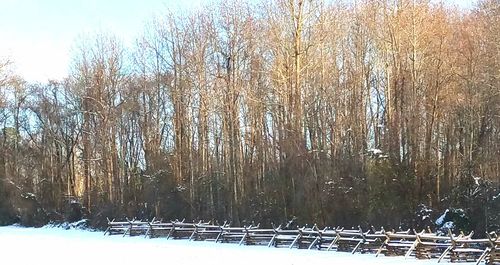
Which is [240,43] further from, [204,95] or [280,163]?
[280,163]

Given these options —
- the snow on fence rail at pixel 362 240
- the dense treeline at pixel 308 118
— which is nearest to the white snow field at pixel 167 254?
the snow on fence rail at pixel 362 240

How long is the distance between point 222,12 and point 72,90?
19.6m

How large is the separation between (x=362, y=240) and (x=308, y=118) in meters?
13.8

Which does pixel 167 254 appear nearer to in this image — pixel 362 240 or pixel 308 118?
pixel 362 240

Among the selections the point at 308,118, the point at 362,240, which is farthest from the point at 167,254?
the point at 308,118

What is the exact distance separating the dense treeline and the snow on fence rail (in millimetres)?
3547

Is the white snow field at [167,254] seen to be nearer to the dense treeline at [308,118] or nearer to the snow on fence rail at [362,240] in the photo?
the snow on fence rail at [362,240]

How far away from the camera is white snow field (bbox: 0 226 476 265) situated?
66.8ft

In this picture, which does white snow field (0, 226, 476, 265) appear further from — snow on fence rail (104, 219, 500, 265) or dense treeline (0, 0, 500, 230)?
dense treeline (0, 0, 500, 230)

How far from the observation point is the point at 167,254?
938 inches

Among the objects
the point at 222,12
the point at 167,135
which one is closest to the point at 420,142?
the point at 222,12

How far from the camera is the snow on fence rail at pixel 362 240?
1900 cm

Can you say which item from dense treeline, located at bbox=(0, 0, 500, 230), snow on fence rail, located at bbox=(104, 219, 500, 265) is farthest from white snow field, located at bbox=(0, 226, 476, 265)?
dense treeline, located at bbox=(0, 0, 500, 230)

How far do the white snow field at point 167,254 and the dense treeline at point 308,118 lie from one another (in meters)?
5.77
